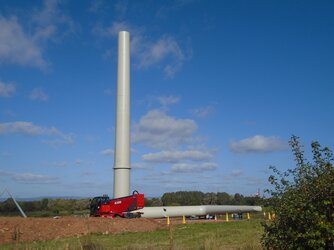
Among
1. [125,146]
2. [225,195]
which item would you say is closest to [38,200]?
[125,146]

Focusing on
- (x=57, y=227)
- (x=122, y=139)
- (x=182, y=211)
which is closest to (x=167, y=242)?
(x=57, y=227)

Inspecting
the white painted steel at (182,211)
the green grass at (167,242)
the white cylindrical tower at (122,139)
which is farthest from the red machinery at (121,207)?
the green grass at (167,242)

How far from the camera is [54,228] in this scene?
93.0 feet

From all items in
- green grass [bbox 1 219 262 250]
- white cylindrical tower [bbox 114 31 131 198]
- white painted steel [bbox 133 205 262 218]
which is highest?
white cylindrical tower [bbox 114 31 131 198]

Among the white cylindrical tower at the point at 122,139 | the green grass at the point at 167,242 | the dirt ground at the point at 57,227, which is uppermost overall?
the white cylindrical tower at the point at 122,139

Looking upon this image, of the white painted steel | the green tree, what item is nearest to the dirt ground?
the white painted steel

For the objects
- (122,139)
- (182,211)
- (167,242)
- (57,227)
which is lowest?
(167,242)

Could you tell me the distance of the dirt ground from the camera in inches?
1019

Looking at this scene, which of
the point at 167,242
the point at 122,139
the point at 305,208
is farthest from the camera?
the point at 122,139

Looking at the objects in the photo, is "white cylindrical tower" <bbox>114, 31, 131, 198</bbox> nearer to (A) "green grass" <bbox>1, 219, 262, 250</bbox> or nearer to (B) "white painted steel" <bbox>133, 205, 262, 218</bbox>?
(B) "white painted steel" <bbox>133, 205, 262, 218</bbox>

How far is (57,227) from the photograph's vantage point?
93.8ft

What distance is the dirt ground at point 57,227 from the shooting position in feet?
84.9

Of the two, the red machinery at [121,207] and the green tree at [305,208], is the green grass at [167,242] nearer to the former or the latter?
the green tree at [305,208]

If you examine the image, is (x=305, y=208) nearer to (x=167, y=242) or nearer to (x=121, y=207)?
(x=167, y=242)
